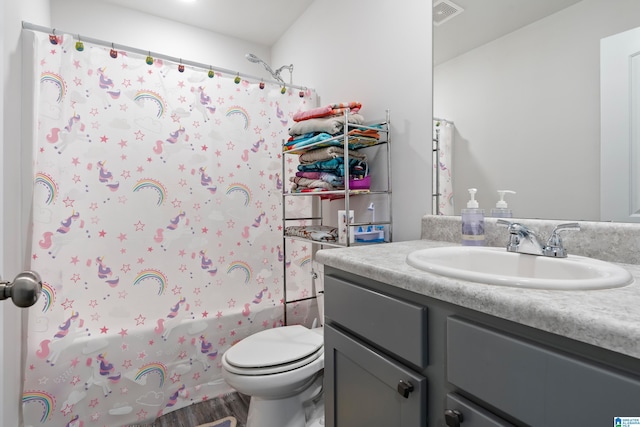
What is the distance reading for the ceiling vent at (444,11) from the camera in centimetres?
122

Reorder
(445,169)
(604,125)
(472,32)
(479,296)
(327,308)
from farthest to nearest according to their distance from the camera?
(445,169) < (472,32) < (327,308) < (604,125) < (479,296)

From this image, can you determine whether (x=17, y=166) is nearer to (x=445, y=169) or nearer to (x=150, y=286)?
(x=150, y=286)

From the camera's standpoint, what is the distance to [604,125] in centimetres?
88

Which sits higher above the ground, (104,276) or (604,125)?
(604,125)

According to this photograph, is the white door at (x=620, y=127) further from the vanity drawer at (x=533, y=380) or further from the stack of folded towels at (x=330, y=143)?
the stack of folded towels at (x=330, y=143)

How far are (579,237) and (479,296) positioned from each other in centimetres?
54

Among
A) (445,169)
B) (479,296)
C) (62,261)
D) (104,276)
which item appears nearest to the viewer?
(479,296)

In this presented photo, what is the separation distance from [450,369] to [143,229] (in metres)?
1.59

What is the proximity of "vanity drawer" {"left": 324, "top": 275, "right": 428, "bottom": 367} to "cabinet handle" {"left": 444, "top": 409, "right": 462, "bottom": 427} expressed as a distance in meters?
0.10

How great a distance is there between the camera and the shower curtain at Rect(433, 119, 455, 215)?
4.19ft

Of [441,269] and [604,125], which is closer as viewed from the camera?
[441,269]

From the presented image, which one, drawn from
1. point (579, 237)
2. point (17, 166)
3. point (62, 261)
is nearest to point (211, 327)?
point (62, 261)

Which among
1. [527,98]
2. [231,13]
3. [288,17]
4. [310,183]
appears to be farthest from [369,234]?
[231,13]

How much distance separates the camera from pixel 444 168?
4.25 ft
